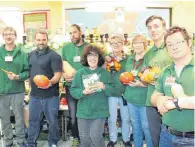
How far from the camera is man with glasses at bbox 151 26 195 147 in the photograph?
188 centimetres

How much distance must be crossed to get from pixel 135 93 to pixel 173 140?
1231mm

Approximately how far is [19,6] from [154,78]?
628 cm

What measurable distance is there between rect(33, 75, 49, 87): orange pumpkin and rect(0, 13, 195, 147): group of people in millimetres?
114

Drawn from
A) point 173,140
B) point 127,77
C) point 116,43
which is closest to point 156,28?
point 127,77

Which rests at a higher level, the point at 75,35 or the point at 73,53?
the point at 75,35

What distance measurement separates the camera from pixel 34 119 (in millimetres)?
3598

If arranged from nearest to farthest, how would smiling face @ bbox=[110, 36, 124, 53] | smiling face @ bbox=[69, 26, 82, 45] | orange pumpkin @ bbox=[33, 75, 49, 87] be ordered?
orange pumpkin @ bbox=[33, 75, 49, 87], smiling face @ bbox=[110, 36, 124, 53], smiling face @ bbox=[69, 26, 82, 45]

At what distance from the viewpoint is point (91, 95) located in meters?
3.01

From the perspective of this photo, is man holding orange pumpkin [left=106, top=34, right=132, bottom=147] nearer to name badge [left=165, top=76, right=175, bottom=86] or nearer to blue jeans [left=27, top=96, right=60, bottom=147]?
blue jeans [left=27, top=96, right=60, bottom=147]

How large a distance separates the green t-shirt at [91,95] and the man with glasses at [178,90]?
1044 mm

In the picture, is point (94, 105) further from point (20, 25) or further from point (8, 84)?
point (20, 25)

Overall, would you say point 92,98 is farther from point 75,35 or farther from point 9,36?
point 9,36

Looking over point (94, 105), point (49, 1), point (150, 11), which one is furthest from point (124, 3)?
point (94, 105)

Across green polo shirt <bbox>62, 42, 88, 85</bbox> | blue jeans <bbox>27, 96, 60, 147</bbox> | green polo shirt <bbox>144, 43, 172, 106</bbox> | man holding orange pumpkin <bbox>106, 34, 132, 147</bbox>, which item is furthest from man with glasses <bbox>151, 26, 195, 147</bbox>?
blue jeans <bbox>27, 96, 60, 147</bbox>
